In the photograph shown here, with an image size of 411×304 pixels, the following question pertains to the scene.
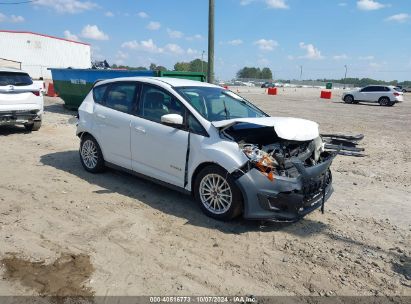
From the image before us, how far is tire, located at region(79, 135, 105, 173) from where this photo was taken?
655 centimetres

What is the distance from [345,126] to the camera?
1488 cm

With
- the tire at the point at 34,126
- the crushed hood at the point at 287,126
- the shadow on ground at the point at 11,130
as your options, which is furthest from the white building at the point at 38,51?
the crushed hood at the point at 287,126

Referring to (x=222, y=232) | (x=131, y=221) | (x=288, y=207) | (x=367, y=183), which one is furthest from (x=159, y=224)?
(x=367, y=183)

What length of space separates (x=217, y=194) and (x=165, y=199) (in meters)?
1.12

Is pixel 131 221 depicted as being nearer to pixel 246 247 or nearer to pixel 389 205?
pixel 246 247

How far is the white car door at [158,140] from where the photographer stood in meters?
5.17

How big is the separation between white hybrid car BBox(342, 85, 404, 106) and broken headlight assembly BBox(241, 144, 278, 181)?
28.6m

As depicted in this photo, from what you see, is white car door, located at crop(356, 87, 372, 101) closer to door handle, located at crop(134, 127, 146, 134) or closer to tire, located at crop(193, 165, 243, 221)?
door handle, located at crop(134, 127, 146, 134)

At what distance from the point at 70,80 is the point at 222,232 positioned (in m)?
12.7

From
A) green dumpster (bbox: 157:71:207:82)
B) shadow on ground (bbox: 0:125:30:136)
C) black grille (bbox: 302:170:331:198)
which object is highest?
green dumpster (bbox: 157:71:207:82)

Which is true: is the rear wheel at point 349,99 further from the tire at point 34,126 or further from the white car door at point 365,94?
the tire at point 34,126

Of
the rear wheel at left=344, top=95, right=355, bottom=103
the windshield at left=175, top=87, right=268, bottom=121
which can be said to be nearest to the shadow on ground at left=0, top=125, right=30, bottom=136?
the windshield at left=175, top=87, right=268, bottom=121

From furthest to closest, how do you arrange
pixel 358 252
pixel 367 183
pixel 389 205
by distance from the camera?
pixel 367 183
pixel 389 205
pixel 358 252

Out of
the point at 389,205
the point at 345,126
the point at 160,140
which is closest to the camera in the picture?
the point at 160,140
